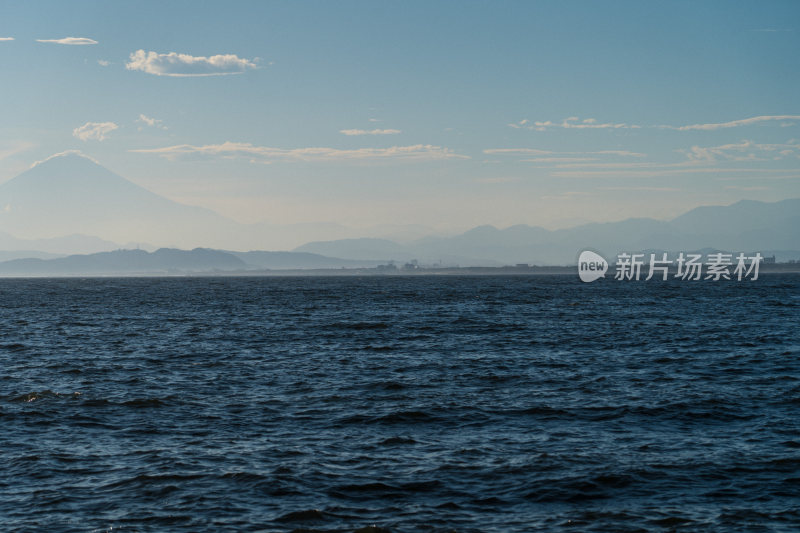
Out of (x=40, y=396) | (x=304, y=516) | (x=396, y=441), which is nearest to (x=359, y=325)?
(x=40, y=396)

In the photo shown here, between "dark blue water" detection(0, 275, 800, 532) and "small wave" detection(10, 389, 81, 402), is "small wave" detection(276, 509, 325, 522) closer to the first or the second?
"dark blue water" detection(0, 275, 800, 532)

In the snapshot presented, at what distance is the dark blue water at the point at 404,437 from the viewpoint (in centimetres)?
1664

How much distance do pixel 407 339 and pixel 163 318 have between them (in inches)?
1333

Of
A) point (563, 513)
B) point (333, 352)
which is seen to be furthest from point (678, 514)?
point (333, 352)

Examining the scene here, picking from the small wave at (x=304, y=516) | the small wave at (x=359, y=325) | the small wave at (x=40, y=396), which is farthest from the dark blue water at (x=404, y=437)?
the small wave at (x=359, y=325)

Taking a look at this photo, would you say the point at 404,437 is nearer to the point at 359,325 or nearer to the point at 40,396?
the point at 40,396

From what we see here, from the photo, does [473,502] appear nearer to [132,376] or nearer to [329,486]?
[329,486]

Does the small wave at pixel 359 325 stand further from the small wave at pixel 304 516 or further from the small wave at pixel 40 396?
the small wave at pixel 304 516

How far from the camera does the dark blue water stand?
1664 centimetres

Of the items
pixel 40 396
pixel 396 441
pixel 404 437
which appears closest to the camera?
pixel 396 441

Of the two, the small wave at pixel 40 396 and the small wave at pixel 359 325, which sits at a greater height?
the small wave at pixel 359 325

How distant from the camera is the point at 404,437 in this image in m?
23.1

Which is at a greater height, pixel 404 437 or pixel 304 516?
pixel 404 437

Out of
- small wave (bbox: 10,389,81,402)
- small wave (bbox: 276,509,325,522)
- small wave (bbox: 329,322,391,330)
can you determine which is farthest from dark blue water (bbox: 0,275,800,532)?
A: small wave (bbox: 329,322,391,330)
